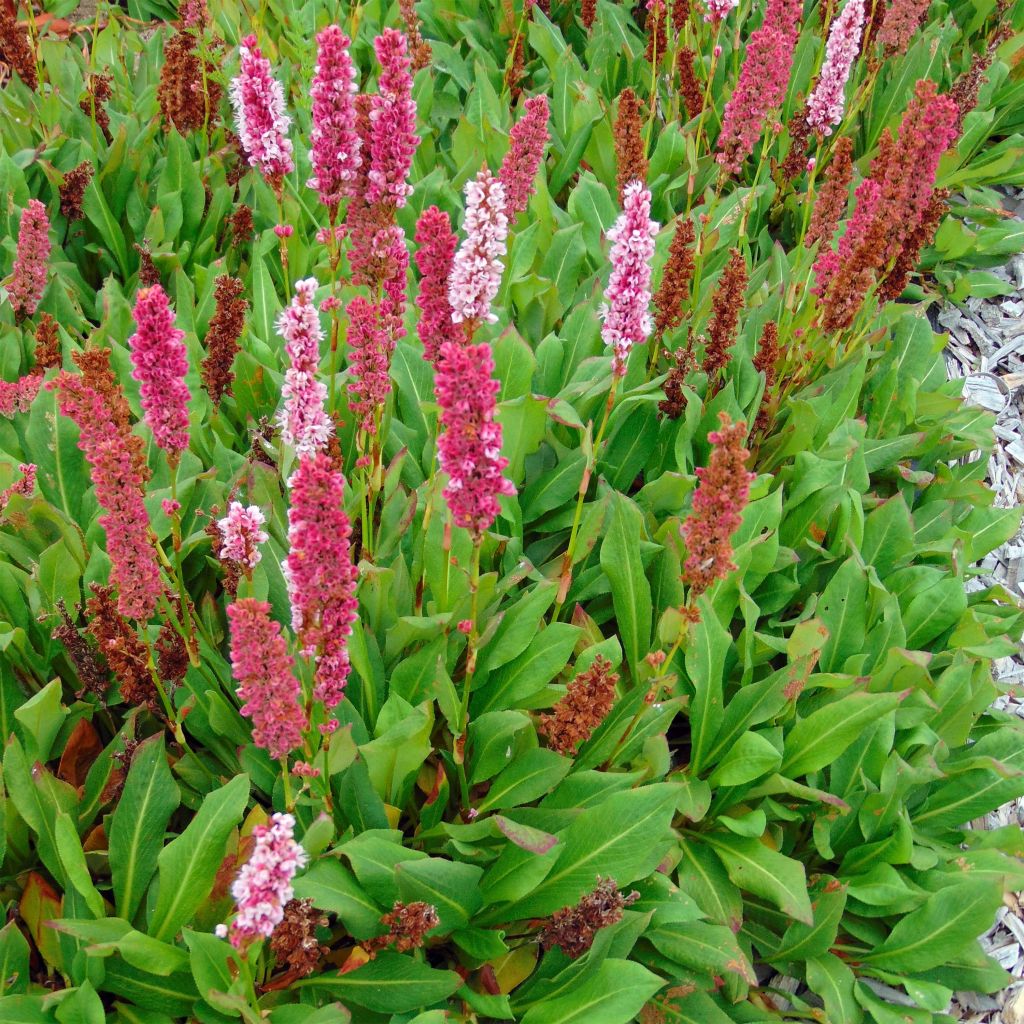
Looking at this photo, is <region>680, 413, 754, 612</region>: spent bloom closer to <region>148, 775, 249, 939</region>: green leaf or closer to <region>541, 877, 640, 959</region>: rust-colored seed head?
<region>541, 877, 640, 959</region>: rust-colored seed head

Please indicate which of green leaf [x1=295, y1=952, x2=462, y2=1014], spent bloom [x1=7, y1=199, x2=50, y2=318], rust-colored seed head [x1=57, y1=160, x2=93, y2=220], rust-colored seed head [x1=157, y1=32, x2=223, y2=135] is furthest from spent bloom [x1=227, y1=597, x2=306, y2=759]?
rust-colored seed head [x1=157, y1=32, x2=223, y2=135]

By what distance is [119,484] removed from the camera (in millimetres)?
2357

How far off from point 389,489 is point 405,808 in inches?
42.8

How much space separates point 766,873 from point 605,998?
71 cm

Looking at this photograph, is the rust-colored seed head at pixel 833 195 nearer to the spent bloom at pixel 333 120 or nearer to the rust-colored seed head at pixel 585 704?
the spent bloom at pixel 333 120

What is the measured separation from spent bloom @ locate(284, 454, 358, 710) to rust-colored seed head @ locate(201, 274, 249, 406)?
71.1 inches

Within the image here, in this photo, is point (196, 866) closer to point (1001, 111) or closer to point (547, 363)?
point (547, 363)

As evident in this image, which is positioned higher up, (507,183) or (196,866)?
(507,183)

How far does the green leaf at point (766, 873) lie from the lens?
3051 mm

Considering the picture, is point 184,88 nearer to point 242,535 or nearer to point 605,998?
point 242,535

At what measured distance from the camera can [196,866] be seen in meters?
2.78

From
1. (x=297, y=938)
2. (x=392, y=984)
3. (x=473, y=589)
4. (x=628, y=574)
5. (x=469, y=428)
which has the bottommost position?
(x=392, y=984)

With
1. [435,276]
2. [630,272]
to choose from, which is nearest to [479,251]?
[435,276]

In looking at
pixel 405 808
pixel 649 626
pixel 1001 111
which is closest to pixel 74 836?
pixel 405 808
